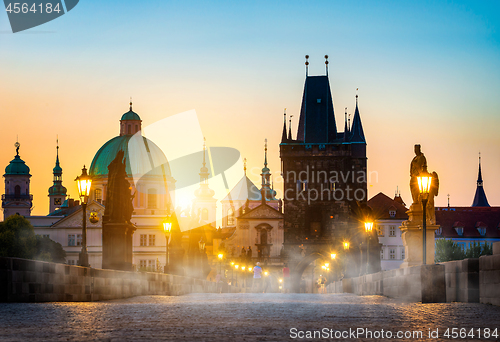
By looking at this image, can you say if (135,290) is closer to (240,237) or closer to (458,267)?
(458,267)

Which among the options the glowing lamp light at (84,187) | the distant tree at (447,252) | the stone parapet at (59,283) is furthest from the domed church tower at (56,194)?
the stone parapet at (59,283)

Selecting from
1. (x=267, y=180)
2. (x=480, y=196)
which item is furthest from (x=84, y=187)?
(x=267, y=180)

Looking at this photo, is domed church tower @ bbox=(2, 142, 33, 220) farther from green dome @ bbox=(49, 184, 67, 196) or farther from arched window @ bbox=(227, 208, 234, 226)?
arched window @ bbox=(227, 208, 234, 226)

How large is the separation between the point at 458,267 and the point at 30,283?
7.72m

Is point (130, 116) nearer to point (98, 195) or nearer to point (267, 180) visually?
point (98, 195)

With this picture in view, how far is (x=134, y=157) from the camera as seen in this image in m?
108

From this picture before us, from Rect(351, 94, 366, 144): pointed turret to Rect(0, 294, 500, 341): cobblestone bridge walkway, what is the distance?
2978 inches

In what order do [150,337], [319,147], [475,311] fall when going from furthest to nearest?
[319,147] < [475,311] < [150,337]

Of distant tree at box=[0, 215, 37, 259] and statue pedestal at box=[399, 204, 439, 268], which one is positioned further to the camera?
distant tree at box=[0, 215, 37, 259]

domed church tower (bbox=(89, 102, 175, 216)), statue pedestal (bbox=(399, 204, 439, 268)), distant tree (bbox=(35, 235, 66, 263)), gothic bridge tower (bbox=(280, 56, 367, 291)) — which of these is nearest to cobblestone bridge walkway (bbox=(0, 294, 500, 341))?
statue pedestal (bbox=(399, 204, 439, 268))

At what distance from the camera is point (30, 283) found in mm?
12648

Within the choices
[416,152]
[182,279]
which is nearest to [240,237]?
[182,279]

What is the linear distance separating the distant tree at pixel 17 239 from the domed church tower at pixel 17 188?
252 ft

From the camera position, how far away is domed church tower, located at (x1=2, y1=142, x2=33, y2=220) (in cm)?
14950
